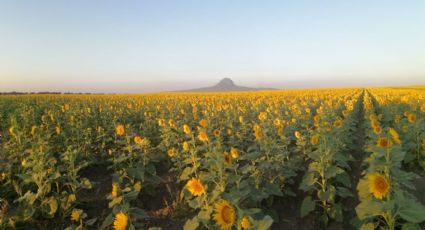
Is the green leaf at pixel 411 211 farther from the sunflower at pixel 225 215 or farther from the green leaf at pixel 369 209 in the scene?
the sunflower at pixel 225 215

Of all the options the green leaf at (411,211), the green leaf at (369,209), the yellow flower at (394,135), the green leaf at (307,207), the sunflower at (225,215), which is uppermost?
the yellow flower at (394,135)

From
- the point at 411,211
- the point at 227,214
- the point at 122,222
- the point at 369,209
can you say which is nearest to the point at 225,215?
the point at 227,214

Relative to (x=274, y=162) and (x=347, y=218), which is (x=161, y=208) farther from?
(x=347, y=218)

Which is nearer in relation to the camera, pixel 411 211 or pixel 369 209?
pixel 411 211

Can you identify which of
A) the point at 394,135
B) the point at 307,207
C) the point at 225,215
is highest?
the point at 394,135

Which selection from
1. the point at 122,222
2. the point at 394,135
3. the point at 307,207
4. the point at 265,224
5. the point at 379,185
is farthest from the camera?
the point at 307,207

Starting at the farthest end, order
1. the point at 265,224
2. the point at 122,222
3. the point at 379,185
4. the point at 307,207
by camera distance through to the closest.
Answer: the point at 307,207 → the point at 379,185 → the point at 122,222 → the point at 265,224

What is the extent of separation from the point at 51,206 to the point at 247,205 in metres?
2.42

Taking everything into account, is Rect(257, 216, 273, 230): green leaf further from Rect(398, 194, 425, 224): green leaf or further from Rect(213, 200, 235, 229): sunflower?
Rect(398, 194, 425, 224): green leaf

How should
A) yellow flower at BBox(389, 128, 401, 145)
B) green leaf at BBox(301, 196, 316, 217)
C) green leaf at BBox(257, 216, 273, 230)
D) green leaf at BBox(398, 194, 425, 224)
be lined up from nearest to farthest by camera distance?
1. green leaf at BBox(257, 216, 273, 230)
2. green leaf at BBox(398, 194, 425, 224)
3. yellow flower at BBox(389, 128, 401, 145)
4. green leaf at BBox(301, 196, 316, 217)

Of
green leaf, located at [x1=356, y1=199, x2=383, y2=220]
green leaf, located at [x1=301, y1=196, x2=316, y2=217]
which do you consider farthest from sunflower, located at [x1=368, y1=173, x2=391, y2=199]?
green leaf, located at [x1=301, y1=196, x2=316, y2=217]

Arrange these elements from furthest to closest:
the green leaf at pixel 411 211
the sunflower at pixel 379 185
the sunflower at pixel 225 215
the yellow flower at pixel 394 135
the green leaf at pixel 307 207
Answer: the green leaf at pixel 307 207 < the yellow flower at pixel 394 135 < the sunflower at pixel 379 185 < the green leaf at pixel 411 211 < the sunflower at pixel 225 215

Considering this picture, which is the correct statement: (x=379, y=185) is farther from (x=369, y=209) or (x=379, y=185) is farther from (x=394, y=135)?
(x=394, y=135)

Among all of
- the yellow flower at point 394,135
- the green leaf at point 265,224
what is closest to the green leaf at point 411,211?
the yellow flower at point 394,135
